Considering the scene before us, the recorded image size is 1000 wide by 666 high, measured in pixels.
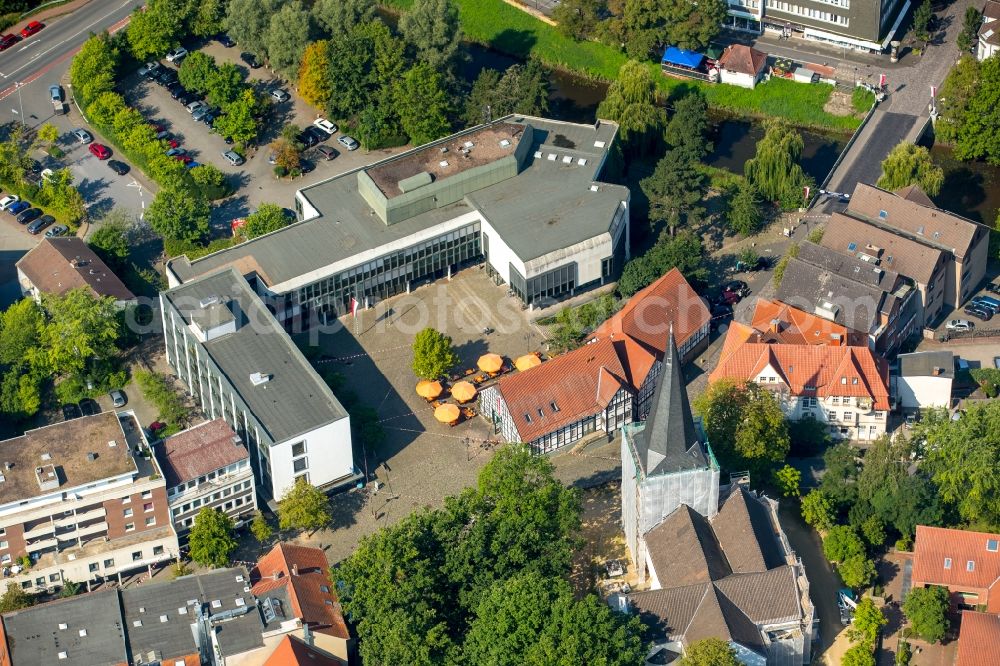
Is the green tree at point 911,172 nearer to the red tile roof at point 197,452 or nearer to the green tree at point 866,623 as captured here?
the green tree at point 866,623

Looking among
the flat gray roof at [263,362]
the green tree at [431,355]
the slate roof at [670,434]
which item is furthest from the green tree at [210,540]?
the slate roof at [670,434]

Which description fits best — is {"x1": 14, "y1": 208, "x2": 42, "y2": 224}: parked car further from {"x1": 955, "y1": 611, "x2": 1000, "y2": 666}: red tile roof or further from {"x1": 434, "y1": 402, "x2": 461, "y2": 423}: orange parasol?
{"x1": 955, "y1": 611, "x2": 1000, "y2": 666}: red tile roof

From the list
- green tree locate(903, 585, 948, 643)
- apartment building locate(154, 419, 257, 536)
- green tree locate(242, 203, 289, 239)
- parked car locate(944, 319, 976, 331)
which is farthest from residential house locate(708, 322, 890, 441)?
green tree locate(242, 203, 289, 239)

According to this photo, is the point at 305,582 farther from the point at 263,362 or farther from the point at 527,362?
the point at 527,362

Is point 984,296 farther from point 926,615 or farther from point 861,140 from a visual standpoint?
point 926,615

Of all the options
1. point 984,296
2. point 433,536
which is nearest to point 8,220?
point 433,536
